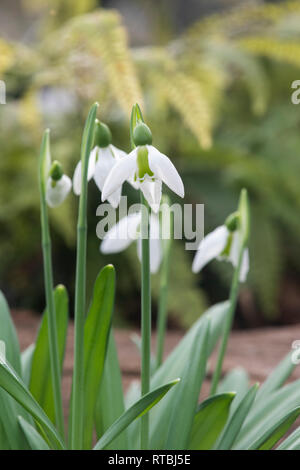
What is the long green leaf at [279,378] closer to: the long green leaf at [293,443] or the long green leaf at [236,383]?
the long green leaf at [236,383]

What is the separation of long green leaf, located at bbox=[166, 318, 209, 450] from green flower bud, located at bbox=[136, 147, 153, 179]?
0.72ft

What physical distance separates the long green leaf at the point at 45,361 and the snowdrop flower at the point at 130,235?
0.08 m

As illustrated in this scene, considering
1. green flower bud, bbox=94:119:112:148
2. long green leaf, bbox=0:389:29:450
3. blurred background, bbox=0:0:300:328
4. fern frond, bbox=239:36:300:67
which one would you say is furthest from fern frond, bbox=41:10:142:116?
long green leaf, bbox=0:389:29:450

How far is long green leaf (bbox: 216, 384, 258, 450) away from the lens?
537mm

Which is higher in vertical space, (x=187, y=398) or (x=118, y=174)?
(x=118, y=174)

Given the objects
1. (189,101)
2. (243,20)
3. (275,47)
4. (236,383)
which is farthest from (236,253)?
(243,20)

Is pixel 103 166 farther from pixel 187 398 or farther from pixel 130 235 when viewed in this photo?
pixel 187 398

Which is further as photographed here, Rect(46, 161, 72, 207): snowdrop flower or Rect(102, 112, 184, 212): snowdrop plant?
Rect(46, 161, 72, 207): snowdrop flower

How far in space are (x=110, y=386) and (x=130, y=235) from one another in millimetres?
165

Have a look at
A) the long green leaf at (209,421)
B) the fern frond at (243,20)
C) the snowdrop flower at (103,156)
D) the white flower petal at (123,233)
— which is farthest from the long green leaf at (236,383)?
the fern frond at (243,20)

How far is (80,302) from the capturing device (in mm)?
505

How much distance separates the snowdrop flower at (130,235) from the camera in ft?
1.93

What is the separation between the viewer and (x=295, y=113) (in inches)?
70.4

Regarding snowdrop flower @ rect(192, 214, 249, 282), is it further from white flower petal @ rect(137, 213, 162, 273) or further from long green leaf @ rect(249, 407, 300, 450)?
long green leaf @ rect(249, 407, 300, 450)
